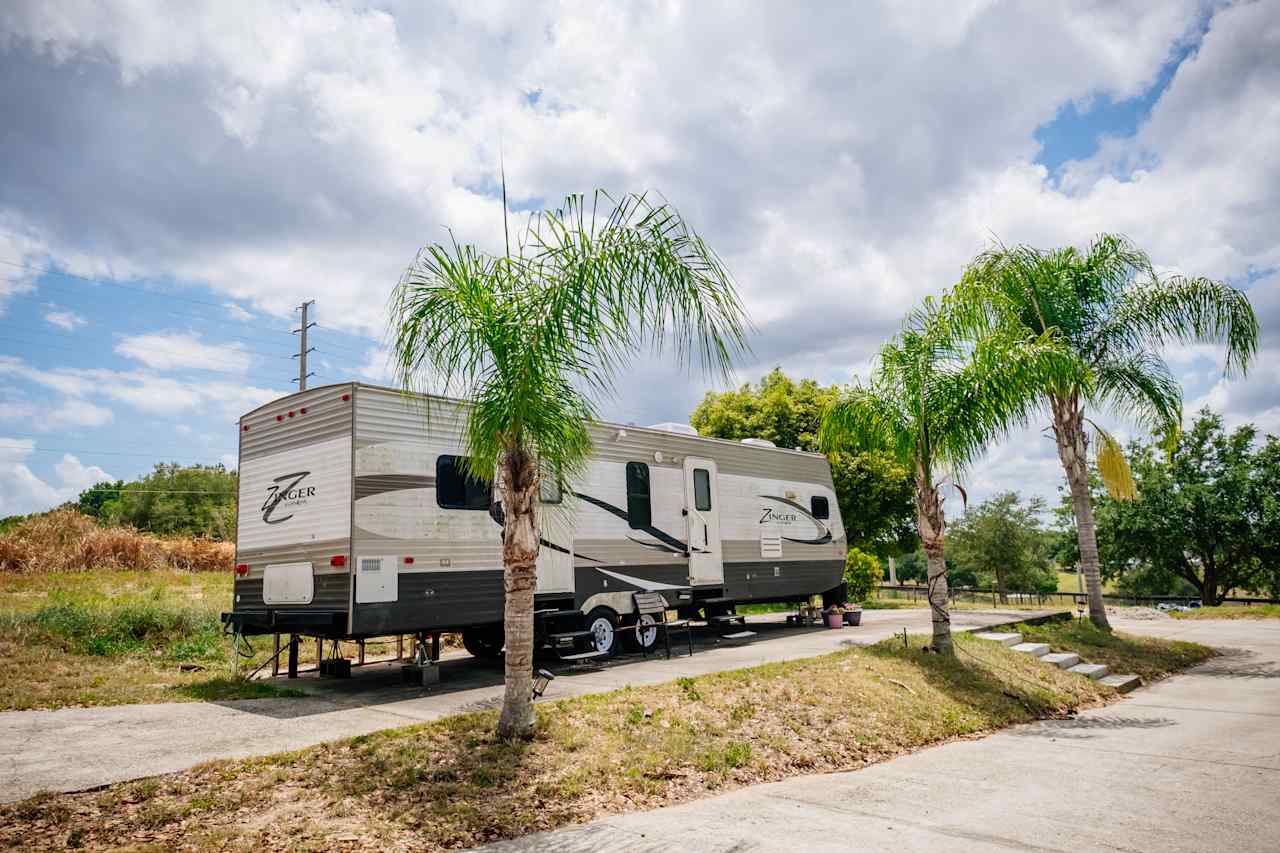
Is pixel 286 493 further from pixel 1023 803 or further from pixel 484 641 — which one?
pixel 1023 803

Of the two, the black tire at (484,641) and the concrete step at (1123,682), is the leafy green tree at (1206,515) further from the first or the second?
the black tire at (484,641)

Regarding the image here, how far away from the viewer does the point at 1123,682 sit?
1161 centimetres

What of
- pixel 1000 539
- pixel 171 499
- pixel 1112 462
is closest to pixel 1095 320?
pixel 1112 462

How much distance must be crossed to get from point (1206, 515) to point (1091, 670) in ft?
83.5

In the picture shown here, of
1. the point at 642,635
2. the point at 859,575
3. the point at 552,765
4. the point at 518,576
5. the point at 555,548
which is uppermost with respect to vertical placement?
the point at 555,548

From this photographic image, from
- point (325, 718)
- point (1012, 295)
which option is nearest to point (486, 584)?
point (325, 718)

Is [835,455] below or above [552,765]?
above

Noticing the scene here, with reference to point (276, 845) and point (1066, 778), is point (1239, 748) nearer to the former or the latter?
point (1066, 778)

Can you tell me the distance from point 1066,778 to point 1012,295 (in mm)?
9857

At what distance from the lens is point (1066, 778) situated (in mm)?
6781

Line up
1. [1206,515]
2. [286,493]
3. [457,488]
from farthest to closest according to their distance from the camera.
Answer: [1206,515] → [457,488] → [286,493]

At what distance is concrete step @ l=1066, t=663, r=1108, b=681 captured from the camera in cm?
1176

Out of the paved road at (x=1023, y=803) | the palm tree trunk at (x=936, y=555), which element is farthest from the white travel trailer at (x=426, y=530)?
the palm tree trunk at (x=936, y=555)

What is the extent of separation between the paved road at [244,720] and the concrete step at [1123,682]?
3805mm
